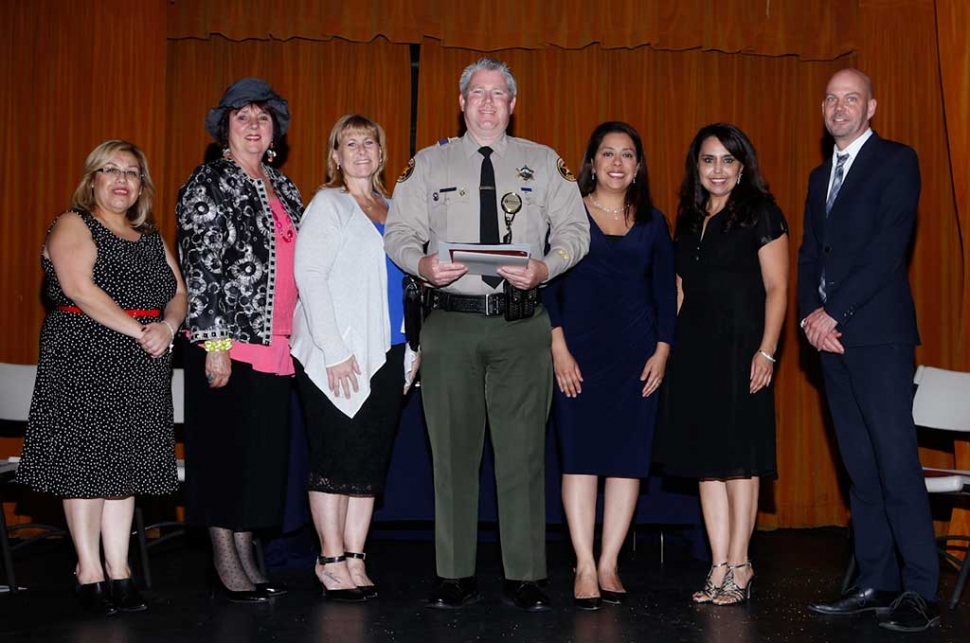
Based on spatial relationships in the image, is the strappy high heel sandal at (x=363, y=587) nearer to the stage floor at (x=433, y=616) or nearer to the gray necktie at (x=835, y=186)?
the stage floor at (x=433, y=616)

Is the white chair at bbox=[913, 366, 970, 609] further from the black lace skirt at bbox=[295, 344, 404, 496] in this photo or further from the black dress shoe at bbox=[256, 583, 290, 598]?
the black dress shoe at bbox=[256, 583, 290, 598]

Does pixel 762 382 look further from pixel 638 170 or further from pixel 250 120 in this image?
pixel 250 120

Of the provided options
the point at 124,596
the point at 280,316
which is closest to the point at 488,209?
the point at 280,316

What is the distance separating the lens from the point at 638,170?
4012 millimetres

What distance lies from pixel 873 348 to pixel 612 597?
4.40ft

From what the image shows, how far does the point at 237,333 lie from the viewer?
379cm

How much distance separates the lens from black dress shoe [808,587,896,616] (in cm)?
378

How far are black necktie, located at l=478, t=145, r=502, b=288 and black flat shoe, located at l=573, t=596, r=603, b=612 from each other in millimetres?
1216

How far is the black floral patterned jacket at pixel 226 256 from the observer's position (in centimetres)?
373

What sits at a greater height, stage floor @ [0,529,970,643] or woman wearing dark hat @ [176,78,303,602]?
woman wearing dark hat @ [176,78,303,602]

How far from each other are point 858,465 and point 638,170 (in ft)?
4.52

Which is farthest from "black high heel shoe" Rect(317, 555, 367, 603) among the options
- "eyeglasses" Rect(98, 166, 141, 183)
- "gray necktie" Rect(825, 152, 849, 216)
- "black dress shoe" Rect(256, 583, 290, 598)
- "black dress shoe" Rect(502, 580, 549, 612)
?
"gray necktie" Rect(825, 152, 849, 216)

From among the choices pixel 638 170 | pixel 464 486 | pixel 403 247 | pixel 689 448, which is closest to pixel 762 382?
pixel 689 448

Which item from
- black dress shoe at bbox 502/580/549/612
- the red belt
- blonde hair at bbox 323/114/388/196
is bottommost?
black dress shoe at bbox 502/580/549/612
